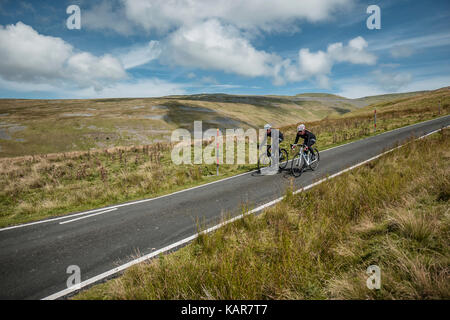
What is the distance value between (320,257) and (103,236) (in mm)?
4952

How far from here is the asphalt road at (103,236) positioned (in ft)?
12.6

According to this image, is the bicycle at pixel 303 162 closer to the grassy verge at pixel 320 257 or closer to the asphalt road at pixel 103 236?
the asphalt road at pixel 103 236

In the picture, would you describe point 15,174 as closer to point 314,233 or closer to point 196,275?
point 196,275

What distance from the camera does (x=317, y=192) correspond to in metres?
6.13

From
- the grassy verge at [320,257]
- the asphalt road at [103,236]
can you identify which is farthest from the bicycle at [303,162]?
the grassy verge at [320,257]

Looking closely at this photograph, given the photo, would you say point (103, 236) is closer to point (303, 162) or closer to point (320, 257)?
point (320, 257)

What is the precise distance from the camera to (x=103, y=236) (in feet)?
17.0

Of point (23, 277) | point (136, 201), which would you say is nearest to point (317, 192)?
point (136, 201)

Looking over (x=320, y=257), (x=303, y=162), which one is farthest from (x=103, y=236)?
(x=303, y=162)

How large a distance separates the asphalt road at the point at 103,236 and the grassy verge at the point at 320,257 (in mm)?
918

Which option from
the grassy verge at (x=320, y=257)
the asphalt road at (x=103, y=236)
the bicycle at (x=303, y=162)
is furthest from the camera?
the bicycle at (x=303, y=162)

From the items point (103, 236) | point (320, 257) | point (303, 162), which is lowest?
point (103, 236)

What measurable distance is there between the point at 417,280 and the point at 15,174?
64.4 feet

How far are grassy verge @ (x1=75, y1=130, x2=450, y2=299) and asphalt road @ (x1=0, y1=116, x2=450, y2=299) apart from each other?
92 centimetres
